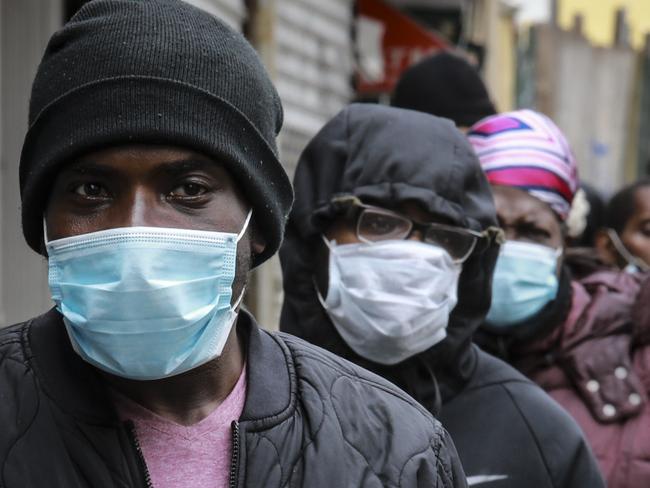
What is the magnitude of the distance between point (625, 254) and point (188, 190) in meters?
3.39

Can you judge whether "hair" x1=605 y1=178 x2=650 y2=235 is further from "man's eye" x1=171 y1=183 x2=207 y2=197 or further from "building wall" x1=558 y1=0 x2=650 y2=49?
"building wall" x1=558 y1=0 x2=650 y2=49

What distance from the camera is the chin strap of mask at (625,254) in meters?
5.10

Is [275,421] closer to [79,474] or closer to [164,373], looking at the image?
[164,373]

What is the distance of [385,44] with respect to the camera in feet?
31.1

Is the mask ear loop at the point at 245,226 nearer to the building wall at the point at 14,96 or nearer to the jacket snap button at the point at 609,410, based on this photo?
the jacket snap button at the point at 609,410

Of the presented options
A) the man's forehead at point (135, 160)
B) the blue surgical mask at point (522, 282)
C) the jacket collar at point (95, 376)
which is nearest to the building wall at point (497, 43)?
the blue surgical mask at point (522, 282)

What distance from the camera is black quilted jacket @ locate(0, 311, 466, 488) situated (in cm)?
202

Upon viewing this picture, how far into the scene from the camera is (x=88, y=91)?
217 centimetres

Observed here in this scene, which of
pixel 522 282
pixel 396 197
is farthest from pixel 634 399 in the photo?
pixel 396 197

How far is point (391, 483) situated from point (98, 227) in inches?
27.7

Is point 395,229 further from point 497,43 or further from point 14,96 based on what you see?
point 497,43

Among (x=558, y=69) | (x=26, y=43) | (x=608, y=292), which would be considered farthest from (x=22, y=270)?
(x=558, y=69)

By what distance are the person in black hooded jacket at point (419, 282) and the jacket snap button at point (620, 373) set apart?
23.4 inches

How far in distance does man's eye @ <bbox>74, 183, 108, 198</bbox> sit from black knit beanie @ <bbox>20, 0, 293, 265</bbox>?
0.05m
